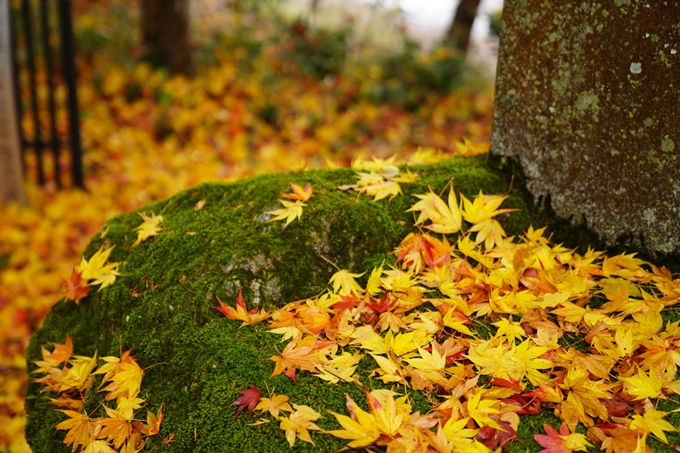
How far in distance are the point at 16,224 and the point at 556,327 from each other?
4.67 meters

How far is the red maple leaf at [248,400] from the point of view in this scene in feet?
5.48

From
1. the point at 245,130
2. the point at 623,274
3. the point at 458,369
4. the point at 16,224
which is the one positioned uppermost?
the point at 623,274

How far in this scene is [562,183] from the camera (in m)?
2.35

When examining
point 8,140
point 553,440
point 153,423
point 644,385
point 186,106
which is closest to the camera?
point 553,440

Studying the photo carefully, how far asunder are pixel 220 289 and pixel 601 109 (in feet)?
5.23

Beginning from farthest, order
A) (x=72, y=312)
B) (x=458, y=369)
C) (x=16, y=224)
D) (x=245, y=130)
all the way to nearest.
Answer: (x=245, y=130)
(x=16, y=224)
(x=72, y=312)
(x=458, y=369)

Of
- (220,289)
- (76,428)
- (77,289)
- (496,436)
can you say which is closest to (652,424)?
(496,436)

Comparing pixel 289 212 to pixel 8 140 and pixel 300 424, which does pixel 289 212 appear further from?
pixel 8 140

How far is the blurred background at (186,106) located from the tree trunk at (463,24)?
3 cm

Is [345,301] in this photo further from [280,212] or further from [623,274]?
[623,274]

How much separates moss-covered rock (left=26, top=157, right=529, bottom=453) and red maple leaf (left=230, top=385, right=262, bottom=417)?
0.02 meters

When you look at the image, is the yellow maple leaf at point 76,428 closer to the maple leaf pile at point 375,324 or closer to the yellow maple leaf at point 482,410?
the maple leaf pile at point 375,324

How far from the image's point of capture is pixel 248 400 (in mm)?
1685

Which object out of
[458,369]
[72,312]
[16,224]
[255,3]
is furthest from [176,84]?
[458,369]
